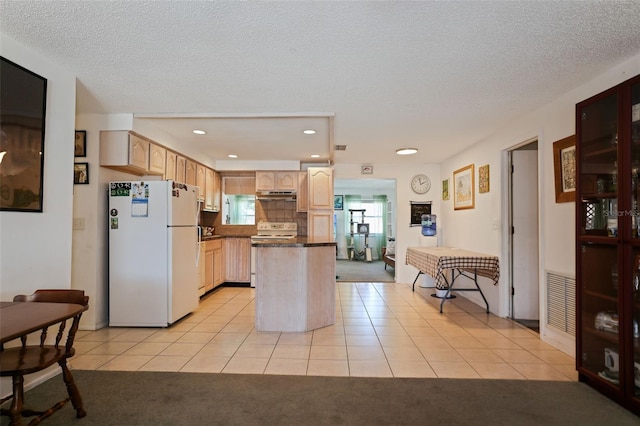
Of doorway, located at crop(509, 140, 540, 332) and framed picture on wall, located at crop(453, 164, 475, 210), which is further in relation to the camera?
framed picture on wall, located at crop(453, 164, 475, 210)

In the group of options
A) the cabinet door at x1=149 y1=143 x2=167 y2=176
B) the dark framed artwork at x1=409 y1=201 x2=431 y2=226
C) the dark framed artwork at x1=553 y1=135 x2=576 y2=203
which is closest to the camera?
the dark framed artwork at x1=553 y1=135 x2=576 y2=203

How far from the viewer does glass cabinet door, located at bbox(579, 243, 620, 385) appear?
218cm

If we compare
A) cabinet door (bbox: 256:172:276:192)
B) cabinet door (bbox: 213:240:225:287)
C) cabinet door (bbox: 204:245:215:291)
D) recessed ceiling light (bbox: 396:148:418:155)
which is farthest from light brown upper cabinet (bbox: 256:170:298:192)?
recessed ceiling light (bbox: 396:148:418:155)

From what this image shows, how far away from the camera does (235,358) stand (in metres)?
2.77

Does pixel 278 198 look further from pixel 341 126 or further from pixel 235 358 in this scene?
pixel 235 358

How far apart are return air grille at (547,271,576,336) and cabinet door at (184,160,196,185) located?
176 inches

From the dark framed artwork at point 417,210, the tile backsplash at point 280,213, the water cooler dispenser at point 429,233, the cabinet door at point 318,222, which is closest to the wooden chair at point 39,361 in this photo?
the cabinet door at point 318,222

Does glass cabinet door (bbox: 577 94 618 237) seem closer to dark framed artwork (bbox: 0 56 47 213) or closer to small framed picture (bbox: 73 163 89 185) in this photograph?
Result: dark framed artwork (bbox: 0 56 47 213)

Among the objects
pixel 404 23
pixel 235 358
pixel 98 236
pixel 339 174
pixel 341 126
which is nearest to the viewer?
pixel 404 23

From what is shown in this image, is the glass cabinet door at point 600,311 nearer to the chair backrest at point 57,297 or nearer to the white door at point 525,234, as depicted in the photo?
the white door at point 525,234

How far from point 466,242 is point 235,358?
12.0 ft

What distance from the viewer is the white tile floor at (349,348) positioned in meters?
2.58

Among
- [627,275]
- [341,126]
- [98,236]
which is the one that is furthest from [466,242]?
[98,236]

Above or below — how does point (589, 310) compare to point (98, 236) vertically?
below
